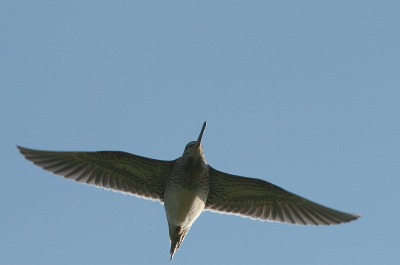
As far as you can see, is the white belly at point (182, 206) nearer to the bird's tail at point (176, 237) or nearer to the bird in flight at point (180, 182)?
the bird in flight at point (180, 182)

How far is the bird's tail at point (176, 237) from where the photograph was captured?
11109 mm

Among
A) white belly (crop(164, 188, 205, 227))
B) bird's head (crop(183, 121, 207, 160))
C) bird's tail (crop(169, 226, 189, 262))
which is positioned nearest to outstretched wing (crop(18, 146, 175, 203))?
bird's head (crop(183, 121, 207, 160))

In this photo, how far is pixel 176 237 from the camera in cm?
1120

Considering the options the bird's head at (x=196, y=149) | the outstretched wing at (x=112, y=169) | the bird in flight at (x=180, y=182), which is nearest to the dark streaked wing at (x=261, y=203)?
the bird in flight at (x=180, y=182)

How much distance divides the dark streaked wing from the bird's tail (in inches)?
31.5

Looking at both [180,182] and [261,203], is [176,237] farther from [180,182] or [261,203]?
[261,203]

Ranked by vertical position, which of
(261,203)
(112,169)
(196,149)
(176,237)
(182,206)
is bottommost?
(176,237)

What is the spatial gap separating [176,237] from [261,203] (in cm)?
196

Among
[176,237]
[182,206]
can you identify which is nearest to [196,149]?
[182,206]

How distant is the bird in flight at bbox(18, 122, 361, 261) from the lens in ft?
36.3

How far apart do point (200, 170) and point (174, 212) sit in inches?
38.6

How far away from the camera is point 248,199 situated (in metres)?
11.7

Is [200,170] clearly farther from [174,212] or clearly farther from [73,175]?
[73,175]

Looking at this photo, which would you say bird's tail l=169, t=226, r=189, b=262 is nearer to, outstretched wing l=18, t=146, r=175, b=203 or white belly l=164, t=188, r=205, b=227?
white belly l=164, t=188, r=205, b=227
